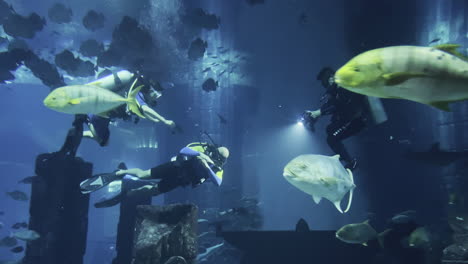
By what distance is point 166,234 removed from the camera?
552cm

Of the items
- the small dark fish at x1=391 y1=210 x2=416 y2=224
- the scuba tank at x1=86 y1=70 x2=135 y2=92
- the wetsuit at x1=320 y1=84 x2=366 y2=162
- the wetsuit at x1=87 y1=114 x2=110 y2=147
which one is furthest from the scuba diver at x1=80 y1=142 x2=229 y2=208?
the small dark fish at x1=391 y1=210 x2=416 y2=224

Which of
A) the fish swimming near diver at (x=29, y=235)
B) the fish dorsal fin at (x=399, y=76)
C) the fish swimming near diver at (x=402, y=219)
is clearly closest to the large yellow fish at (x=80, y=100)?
the fish dorsal fin at (x=399, y=76)

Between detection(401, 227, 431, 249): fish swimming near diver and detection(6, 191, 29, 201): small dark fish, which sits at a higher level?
detection(401, 227, 431, 249): fish swimming near diver

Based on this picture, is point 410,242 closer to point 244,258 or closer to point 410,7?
Answer: point 244,258

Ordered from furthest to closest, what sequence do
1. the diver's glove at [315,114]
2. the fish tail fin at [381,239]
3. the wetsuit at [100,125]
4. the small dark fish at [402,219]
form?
1. the small dark fish at [402,219]
2. the fish tail fin at [381,239]
3. the wetsuit at [100,125]
4. the diver's glove at [315,114]

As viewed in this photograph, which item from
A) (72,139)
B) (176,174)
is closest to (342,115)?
(176,174)

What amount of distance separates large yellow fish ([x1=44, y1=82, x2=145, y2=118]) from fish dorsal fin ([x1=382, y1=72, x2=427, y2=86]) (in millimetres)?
3131

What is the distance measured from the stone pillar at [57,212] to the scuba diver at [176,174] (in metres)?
0.67

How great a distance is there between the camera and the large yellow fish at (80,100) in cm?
342

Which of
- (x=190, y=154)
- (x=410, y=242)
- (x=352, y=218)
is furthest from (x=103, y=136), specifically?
(x=352, y=218)

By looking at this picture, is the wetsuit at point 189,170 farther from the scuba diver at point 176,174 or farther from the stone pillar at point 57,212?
the stone pillar at point 57,212

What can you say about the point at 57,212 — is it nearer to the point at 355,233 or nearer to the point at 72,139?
the point at 72,139

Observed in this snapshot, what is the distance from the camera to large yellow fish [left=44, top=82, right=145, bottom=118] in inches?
135

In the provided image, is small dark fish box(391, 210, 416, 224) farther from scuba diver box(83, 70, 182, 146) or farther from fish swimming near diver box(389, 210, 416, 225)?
scuba diver box(83, 70, 182, 146)
